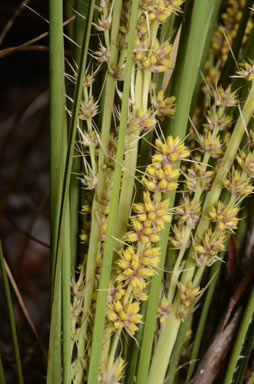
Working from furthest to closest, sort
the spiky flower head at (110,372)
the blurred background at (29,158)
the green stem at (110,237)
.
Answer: the blurred background at (29,158) → the spiky flower head at (110,372) → the green stem at (110,237)

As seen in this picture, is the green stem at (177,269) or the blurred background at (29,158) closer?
the green stem at (177,269)

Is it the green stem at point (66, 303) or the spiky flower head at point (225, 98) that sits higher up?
the spiky flower head at point (225, 98)

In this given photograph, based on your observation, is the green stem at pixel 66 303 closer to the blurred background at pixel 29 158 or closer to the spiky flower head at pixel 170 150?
the spiky flower head at pixel 170 150

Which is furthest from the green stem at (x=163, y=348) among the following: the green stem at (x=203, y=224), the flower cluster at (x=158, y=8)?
the flower cluster at (x=158, y=8)

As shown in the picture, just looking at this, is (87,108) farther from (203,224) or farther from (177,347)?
(177,347)

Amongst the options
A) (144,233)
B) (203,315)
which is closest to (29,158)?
(203,315)

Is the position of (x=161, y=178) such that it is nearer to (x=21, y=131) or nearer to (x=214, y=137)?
(x=214, y=137)

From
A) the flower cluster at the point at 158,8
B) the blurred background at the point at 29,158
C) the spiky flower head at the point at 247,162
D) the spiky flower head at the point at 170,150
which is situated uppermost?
the flower cluster at the point at 158,8
